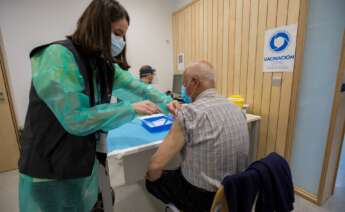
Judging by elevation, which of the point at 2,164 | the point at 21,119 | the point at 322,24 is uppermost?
the point at 322,24

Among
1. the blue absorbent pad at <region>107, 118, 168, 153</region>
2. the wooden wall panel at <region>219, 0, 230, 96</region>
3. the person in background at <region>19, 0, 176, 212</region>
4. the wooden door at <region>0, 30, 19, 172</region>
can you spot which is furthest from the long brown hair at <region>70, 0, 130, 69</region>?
the wooden door at <region>0, 30, 19, 172</region>

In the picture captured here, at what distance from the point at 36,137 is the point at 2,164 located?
2.51m

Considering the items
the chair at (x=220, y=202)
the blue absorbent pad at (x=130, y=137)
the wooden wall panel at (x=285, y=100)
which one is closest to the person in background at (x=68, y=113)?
the blue absorbent pad at (x=130, y=137)

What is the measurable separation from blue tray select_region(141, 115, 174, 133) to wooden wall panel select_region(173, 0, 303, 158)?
3.48 ft

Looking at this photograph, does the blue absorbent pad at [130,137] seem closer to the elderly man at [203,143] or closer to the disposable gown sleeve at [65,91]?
the elderly man at [203,143]

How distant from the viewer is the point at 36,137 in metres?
0.75

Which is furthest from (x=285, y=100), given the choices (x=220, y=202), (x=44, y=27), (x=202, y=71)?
(x=44, y=27)

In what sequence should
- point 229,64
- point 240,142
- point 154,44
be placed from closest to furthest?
point 240,142
point 229,64
point 154,44

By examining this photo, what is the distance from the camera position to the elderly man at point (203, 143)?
0.95 m

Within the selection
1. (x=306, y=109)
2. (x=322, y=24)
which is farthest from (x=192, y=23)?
(x=306, y=109)

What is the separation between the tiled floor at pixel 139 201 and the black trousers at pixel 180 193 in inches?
28.7

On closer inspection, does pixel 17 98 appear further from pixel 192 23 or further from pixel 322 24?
pixel 322 24

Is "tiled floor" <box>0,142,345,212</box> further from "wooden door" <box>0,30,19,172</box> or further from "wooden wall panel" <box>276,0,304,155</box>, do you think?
"wooden wall panel" <box>276,0,304,155</box>

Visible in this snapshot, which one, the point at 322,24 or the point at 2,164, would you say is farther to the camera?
the point at 2,164
